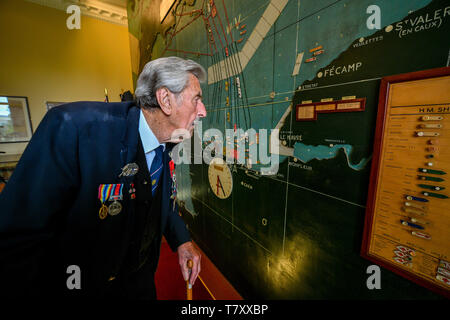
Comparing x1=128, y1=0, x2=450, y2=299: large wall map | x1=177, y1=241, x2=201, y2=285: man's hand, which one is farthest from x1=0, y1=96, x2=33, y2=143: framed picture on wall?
x1=177, y1=241, x2=201, y2=285: man's hand

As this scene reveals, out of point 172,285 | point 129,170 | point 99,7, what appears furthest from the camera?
point 99,7

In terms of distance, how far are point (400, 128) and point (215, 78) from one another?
149cm

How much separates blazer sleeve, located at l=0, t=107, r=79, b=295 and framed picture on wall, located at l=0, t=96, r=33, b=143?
6.57m

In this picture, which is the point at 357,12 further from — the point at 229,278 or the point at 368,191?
the point at 229,278

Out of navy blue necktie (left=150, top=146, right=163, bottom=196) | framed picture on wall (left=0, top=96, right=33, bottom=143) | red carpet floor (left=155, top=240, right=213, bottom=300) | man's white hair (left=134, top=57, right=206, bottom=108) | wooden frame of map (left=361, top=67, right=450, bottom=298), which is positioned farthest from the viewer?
framed picture on wall (left=0, top=96, right=33, bottom=143)

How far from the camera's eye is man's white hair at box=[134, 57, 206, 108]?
3.48ft

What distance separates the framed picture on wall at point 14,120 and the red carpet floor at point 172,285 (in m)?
6.15

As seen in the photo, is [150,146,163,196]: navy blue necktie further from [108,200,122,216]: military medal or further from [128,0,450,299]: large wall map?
[128,0,450,299]: large wall map

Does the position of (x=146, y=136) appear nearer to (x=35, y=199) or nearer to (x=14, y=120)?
(x=35, y=199)

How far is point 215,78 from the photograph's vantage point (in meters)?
1.80

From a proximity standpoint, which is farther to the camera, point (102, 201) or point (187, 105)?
point (187, 105)

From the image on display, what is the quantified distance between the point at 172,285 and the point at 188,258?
843 mm

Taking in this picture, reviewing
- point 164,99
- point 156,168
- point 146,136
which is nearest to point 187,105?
point 164,99

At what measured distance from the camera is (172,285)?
1843mm
